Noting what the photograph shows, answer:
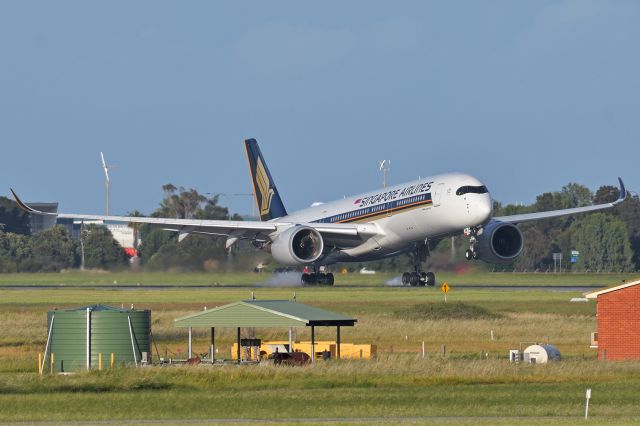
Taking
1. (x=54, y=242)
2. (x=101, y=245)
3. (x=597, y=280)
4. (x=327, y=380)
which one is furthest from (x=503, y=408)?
(x=54, y=242)

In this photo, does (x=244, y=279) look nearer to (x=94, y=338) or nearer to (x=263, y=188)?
(x=263, y=188)

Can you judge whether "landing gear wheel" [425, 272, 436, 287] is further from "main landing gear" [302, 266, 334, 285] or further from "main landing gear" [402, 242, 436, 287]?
"main landing gear" [302, 266, 334, 285]

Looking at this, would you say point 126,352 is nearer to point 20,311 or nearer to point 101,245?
point 20,311

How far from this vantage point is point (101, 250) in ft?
402

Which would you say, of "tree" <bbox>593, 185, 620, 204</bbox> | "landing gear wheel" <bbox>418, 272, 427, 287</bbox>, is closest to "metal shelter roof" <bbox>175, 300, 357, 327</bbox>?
"landing gear wheel" <bbox>418, 272, 427, 287</bbox>

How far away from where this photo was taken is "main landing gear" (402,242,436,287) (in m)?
92.2

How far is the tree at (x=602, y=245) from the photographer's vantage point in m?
141

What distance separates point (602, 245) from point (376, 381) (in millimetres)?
102625

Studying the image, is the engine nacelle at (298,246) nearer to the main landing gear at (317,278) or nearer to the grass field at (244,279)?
the main landing gear at (317,278)

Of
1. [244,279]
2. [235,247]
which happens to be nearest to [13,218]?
[235,247]

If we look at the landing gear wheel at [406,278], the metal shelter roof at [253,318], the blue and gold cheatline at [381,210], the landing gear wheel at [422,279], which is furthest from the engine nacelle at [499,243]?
the metal shelter roof at [253,318]

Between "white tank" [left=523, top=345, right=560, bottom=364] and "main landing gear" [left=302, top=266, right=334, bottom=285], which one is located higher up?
"main landing gear" [left=302, top=266, right=334, bottom=285]

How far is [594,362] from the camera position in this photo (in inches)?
2041

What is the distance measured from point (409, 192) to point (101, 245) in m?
45.1
